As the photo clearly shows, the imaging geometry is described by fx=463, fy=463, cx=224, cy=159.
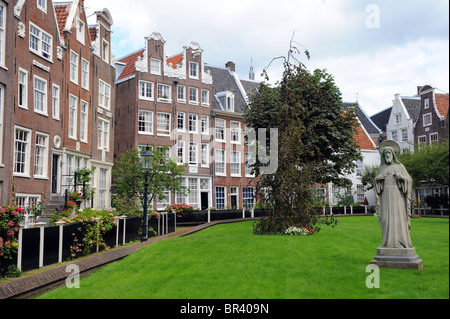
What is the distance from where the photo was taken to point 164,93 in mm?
43969

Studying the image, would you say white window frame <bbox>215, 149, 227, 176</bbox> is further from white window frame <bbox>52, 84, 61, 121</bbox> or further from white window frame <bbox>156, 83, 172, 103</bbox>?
white window frame <bbox>52, 84, 61, 121</bbox>

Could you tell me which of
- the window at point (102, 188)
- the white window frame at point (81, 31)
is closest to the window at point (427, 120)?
the window at point (102, 188)

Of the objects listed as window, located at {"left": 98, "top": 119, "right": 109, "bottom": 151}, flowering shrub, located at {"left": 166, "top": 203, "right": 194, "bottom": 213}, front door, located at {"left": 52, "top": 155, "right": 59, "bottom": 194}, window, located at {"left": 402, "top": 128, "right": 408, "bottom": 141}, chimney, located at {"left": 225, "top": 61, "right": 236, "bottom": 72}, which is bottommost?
flowering shrub, located at {"left": 166, "top": 203, "right": 194, "bottom": 213}

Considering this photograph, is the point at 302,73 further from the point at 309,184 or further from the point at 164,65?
the point at 164,65

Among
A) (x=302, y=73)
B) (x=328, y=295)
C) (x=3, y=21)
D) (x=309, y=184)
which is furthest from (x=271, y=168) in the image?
(x=3, y=21)

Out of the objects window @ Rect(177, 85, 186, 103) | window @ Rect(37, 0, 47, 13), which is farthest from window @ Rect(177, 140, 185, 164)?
window @ Rect(37, 0, 47, 13)

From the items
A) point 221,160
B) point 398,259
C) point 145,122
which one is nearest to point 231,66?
point 221,160

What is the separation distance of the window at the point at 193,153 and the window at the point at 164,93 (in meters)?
5.05

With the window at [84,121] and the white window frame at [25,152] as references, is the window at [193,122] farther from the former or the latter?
the white window frame at [25,152]

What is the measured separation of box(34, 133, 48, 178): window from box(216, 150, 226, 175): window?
23143 mm

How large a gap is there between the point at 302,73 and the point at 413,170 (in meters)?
A: 24.5

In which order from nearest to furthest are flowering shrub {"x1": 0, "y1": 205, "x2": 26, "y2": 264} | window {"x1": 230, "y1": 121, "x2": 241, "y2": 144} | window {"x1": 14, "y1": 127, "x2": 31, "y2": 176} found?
1. flowering shrub {"x1": 0, "y1": 205, "x2": 26, "y2": 264}
2. window {"x1": 14, "y1": 127, "x2": 31, "y2": 176}
3. window {"x1": 230, "y1": 121, "x2": 241, "y2": 144}

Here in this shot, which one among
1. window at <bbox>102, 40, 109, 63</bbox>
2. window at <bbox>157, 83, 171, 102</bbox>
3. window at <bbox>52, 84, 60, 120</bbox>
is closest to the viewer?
window at <bbox>52, 84, 60, 120</bbox>

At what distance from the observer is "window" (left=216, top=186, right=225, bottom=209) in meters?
47.6
